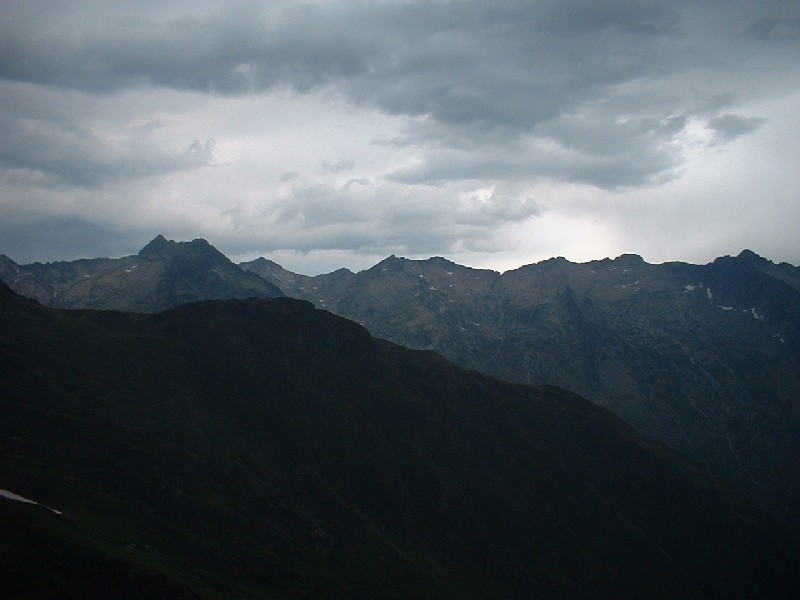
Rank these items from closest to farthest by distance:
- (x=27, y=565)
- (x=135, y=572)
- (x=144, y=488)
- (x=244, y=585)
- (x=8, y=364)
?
1. (x=27, y=565)
2. (x=135, y=572)
3. (x=244, y=585)
4. (x=144, y=488)
5. (x=8, y=364)

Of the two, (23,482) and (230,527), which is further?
(230,527)

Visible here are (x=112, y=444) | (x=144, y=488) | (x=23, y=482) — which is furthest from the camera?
(x=112, y=444)

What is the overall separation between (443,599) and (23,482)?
10842cm

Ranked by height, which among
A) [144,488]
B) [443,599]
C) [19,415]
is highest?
[19,415]

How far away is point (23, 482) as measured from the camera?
125875 mm

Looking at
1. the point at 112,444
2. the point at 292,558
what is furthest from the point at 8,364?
the point at 292,558

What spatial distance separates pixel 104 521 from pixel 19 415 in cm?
5478

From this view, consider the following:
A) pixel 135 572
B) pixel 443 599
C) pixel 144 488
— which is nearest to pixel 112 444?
pixel 144 488

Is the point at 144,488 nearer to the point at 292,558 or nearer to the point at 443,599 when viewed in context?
the point at 292,558

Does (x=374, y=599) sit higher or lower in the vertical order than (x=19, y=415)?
lower

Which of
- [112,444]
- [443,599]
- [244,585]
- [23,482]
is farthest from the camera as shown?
[443,599]

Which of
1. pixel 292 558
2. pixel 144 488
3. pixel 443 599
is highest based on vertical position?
pixel 144 488

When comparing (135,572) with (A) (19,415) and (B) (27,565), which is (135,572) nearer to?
(B) (27,565)

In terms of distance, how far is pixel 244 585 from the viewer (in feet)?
444
